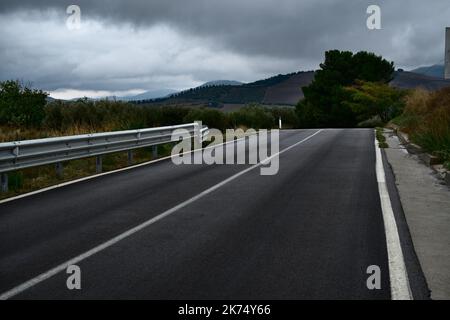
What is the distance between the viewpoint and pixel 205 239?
20.9 ft

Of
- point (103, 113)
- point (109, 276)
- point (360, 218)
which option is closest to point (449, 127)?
point (360, 218)

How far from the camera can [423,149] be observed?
16.0 m

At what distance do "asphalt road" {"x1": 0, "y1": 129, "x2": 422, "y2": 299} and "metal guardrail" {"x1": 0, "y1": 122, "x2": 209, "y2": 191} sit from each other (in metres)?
0.86

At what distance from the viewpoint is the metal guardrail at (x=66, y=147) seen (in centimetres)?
993

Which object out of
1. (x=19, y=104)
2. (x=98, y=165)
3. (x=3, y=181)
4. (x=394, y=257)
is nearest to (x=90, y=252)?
(x=394, y=257)

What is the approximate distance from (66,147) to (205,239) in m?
6.36

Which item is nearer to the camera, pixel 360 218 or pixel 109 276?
pixel 109 276

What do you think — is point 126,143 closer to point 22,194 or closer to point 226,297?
point 22,194

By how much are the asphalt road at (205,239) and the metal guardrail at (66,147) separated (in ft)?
2.81

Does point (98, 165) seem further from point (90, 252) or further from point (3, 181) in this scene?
point (90, 252)

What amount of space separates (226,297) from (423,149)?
13.1m

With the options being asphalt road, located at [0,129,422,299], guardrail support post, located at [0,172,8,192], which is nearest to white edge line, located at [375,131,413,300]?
asphalt road, located at [0,129,422,299]

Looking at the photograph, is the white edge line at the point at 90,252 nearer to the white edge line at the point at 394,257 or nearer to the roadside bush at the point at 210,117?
the white edge line at the point at 394,257

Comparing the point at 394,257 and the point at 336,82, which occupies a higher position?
the point at 336,82
